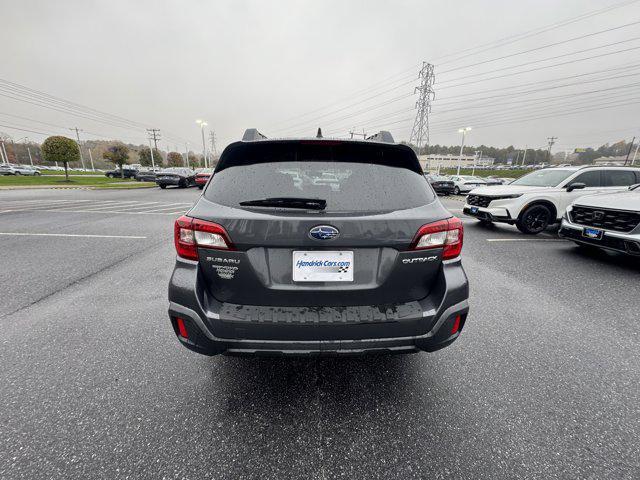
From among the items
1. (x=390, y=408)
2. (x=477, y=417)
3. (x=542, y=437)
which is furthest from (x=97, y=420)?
(x=542, y=437)

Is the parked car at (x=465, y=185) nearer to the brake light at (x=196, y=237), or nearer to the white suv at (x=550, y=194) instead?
the white suv at (x=550, y=194)

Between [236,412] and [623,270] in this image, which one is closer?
→ [236,412]

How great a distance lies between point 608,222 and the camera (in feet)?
15.2

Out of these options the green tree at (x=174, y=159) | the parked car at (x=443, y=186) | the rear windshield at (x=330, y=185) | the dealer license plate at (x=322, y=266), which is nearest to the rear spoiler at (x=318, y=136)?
the rear windshield at (x=330, y=185)

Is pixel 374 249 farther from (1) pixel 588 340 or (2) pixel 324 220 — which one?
(1) pixel 588 340

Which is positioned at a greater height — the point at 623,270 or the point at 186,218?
the point at 186,218

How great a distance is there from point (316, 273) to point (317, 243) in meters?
0.18

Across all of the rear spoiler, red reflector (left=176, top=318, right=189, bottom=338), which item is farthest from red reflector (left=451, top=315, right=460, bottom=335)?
red reflector (left=176, top=318, right=189, bottom=338)

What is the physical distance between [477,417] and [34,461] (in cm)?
248

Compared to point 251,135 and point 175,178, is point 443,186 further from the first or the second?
point 251,135

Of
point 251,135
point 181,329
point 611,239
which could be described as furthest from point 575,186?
point 181,329

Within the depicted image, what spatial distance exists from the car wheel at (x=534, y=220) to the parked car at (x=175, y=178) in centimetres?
2151

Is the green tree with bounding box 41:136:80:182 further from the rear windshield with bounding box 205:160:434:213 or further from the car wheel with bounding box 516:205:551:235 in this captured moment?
the car wheel with bounding box 516:205:551:235

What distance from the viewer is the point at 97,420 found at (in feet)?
5.67
